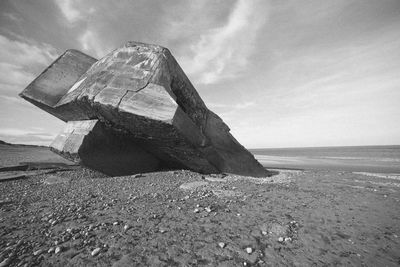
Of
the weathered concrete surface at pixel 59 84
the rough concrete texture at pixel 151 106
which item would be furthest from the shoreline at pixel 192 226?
the weathered concrete surface at pixel 59 84

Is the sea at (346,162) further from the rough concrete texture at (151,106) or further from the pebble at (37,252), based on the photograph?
the pebble at (37,252)

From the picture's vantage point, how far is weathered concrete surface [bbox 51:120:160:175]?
19.3 ft

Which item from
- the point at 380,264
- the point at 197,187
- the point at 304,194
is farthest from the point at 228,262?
the point at 304,194

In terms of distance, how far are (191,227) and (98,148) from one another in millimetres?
4622

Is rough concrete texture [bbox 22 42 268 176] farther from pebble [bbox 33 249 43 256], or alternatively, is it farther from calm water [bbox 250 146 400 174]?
calm water [bbox 250 146 400 174]

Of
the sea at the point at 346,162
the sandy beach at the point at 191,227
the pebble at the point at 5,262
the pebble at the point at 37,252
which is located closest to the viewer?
the pebble at the point at 5,262

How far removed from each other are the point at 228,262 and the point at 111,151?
18.2ft

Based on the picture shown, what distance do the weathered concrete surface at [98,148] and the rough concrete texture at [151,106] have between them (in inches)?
5.4

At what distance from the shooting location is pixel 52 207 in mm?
3770

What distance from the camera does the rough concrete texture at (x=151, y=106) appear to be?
5.32m

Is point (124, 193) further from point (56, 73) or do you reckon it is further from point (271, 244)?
point (56, 73)

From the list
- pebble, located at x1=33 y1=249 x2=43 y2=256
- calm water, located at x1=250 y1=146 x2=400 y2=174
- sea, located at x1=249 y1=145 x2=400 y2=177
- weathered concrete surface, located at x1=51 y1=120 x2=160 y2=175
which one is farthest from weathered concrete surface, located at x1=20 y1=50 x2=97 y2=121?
calm water, located at x1=250 y1=146 x2=400 y2=174

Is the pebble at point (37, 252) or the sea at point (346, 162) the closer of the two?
the pebble at point (37, 252)

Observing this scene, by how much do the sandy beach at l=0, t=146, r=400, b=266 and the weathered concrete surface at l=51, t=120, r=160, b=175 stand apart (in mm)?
1008
